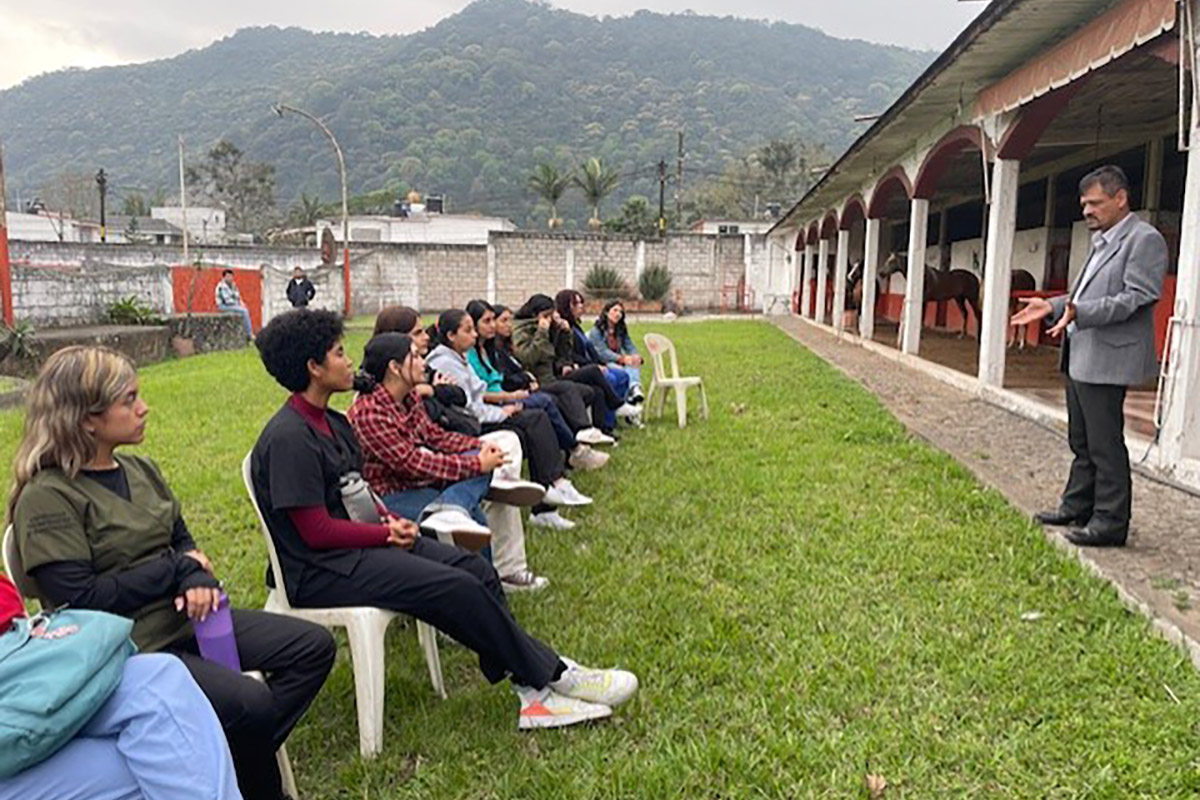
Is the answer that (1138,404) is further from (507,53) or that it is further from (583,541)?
(507,53)

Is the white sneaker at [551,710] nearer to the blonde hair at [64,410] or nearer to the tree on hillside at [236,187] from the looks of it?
the blonde hair at [64,410]

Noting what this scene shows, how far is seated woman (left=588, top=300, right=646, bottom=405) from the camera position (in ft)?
24.3

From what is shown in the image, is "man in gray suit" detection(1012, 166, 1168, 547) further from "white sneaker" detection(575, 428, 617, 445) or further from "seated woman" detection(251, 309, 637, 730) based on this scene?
"white sneaker" detection(575, 428, 617, 445)

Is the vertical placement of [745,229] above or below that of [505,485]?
above

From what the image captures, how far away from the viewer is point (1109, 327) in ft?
12.3

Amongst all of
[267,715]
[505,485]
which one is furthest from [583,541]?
[267,715]

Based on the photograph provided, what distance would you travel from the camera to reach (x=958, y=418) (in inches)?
297

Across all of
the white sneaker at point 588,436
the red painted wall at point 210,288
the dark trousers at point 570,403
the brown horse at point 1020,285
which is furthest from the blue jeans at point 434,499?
the red painted wall at point 210,288

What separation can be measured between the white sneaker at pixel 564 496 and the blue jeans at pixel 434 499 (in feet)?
4.24

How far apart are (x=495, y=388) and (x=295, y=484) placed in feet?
9.81

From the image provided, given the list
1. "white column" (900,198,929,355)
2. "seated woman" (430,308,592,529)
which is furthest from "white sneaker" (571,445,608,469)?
"white column" (900,198,929,355)

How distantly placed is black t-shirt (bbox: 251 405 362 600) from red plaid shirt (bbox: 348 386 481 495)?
0.64m

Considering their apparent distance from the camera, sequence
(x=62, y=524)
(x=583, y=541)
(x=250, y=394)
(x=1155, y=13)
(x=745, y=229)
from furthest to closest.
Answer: (x=745, y=229) < (x=250, y=394) < (x=1155, y=13) < (x=583, y=541) < (x=62, y=524)

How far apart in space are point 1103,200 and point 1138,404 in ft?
13.7
